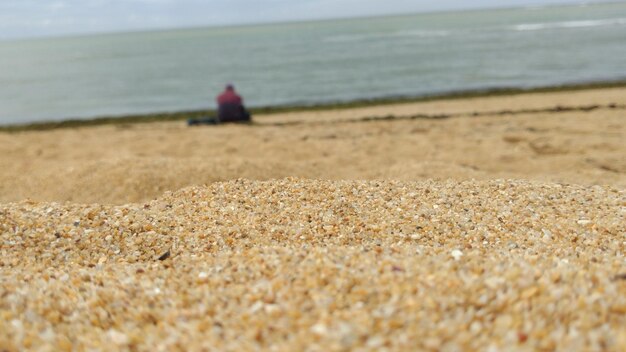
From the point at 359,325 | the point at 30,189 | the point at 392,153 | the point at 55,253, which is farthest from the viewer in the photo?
the point at 392,153

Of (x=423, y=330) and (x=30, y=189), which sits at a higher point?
(x=423, y=330)

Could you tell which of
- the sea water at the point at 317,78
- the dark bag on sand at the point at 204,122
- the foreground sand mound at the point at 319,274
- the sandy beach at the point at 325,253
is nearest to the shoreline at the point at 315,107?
the sea water at the point at 317,78

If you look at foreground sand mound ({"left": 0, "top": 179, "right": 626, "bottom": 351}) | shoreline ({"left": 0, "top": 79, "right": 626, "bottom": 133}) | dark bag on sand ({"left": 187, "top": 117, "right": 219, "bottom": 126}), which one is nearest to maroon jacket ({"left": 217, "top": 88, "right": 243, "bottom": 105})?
dark bag on sand ({"left": 187, "top": 117, "right": 219, "bottom": 126})

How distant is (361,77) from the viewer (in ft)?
84.9

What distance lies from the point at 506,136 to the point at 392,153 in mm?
2555

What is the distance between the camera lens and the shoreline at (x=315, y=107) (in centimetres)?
1803

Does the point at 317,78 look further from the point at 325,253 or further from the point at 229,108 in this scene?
the point at 325,253

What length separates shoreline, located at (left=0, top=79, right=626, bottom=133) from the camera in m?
18.0

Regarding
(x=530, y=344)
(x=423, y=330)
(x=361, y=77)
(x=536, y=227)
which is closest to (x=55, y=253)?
(x=423, y=330)

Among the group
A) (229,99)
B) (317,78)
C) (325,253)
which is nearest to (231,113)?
(229,99)

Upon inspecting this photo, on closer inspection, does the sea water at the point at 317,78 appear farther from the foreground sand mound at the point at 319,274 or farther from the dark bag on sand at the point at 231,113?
the foreground sand mound at the point at 319,274

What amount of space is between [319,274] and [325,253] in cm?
41

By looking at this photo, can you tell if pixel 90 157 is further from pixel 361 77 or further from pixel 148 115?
pixel 361 77

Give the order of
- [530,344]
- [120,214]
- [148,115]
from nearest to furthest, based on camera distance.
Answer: [530,344], [120,214], [148,115]
